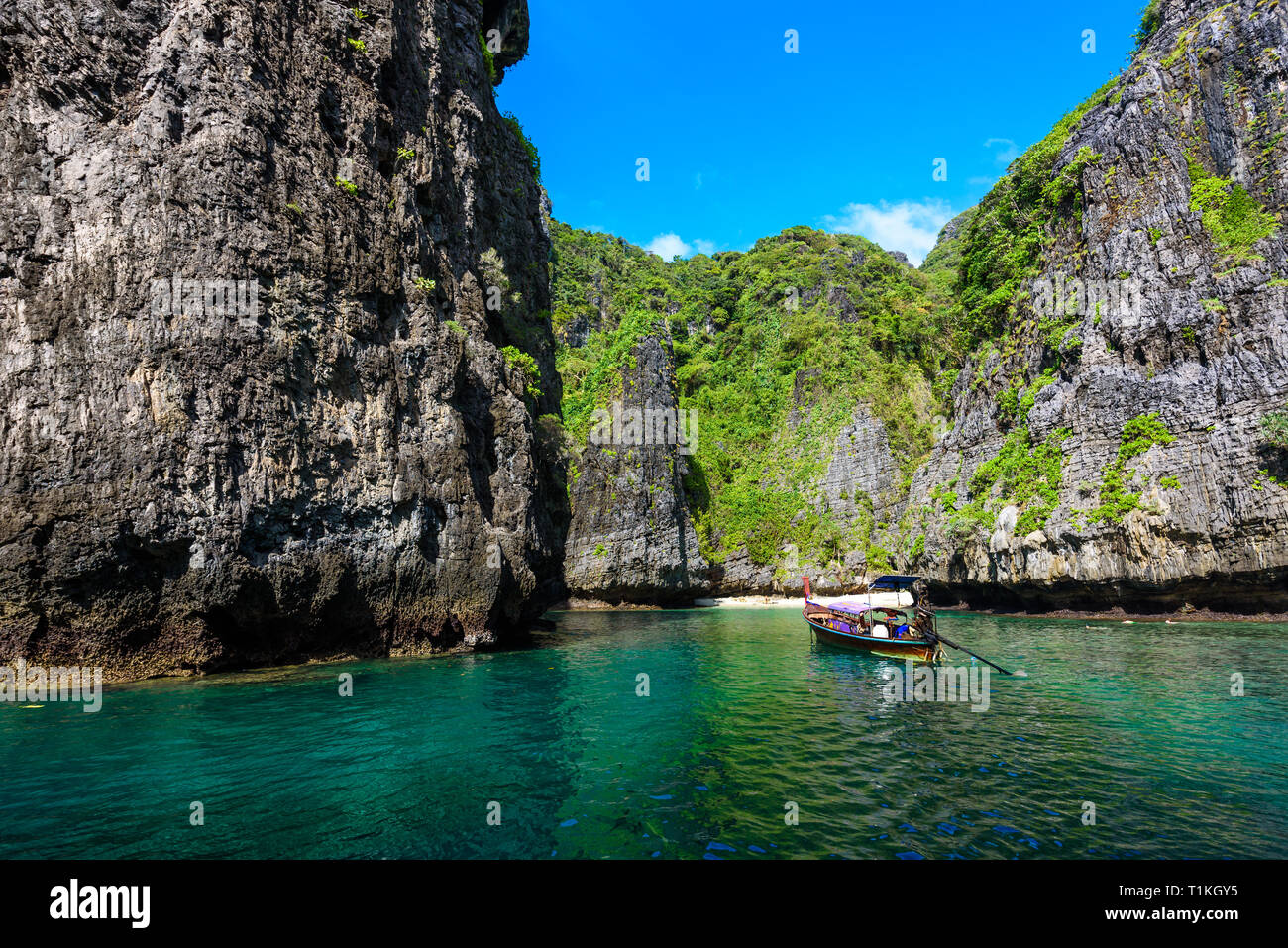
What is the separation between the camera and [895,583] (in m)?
24.5

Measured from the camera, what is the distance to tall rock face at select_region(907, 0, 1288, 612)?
3056 cm

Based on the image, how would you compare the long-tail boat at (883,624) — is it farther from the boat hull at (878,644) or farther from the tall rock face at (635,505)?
the tall rock face at (635,505)

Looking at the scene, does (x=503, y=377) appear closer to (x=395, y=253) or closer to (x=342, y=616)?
(x=395, y=253)

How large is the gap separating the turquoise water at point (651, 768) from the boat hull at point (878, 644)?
3.06 meters

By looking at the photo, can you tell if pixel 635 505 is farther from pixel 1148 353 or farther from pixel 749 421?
pixel 1148 353

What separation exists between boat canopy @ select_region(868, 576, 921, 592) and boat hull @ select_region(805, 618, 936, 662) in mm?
2461

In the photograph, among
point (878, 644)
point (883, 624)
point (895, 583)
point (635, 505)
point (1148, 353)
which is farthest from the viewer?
point (635, 505)

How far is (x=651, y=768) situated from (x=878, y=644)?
14.9 meters

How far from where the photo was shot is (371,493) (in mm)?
21062

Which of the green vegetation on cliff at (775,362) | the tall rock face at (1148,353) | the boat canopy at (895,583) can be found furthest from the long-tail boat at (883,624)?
the green vegetation on cliff at (775,362)

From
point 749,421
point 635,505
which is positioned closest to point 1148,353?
point 635,505

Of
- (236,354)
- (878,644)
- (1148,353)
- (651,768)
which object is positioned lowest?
(878,644)
